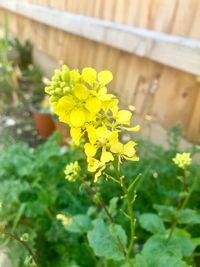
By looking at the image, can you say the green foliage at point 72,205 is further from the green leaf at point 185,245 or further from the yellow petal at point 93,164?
the yellow petal at point 93,164

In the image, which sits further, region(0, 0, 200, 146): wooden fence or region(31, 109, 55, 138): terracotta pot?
region(31, 109, 55, 138): terracotta pot

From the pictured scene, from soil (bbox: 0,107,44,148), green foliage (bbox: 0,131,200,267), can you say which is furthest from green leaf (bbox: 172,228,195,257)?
soil (bbox: 0,107,44,148)

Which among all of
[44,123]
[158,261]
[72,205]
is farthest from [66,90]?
[44,123]

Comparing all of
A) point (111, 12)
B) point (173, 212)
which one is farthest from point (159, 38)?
point (173, 212)

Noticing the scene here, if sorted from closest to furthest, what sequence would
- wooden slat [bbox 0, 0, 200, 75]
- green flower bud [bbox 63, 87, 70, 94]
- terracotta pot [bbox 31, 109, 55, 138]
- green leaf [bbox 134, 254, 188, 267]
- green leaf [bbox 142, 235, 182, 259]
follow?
green flower bud [bbox 63, 87, 70, 94]
green leaf [bbox 134, 254, 188, 267]
green leaf [bbox 142, 235, 182, 259]
wooden slat [bbox 0, 0, 200, 75]
terracotta pot [bbox 31, 109, 55, 138]

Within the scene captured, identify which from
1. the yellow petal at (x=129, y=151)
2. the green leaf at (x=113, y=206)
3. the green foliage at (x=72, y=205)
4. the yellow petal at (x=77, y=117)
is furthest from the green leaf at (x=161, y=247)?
the yellow petal at (x=77, y=117)

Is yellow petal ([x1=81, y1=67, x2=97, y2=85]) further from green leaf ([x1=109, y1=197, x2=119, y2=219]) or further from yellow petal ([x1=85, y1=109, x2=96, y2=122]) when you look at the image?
green leaf ([x1=109, y1=197, x2=119, y2=219])
